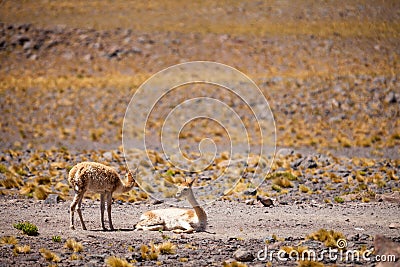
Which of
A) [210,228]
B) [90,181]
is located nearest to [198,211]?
[210,228]

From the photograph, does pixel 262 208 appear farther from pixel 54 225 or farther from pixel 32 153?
pixel 32 153

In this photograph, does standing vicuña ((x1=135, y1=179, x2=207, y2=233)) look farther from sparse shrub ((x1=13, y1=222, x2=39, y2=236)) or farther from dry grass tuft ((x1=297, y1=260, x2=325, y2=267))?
dry grass tuft ((x1=297, y1=260, x2=325, y2=267))

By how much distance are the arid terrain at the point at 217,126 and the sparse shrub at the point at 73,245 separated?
0.03 metres

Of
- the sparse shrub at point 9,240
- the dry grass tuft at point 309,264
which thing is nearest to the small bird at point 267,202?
the dry grass tuft at point 309,264

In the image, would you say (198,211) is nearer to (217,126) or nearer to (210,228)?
(210,228)

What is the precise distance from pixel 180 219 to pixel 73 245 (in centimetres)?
263

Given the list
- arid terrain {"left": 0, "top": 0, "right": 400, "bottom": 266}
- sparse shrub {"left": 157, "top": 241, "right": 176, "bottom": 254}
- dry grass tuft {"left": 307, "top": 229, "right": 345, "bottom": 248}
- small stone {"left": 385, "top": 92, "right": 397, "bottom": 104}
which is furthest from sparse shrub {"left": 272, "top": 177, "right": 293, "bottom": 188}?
small stone {"left": 385, "top": 92, "right": 397, "bottom": 104}

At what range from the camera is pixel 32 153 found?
28.5 metres

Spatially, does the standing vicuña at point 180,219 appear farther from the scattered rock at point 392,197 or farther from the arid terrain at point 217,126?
the scattered rock at point 392,197

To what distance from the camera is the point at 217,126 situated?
40.4m

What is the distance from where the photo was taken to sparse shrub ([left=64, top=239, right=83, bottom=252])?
462 inches

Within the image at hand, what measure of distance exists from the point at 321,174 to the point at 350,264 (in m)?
10.9

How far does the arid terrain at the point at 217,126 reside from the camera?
12.4 meters

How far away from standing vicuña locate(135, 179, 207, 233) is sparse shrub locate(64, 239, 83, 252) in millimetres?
1964
